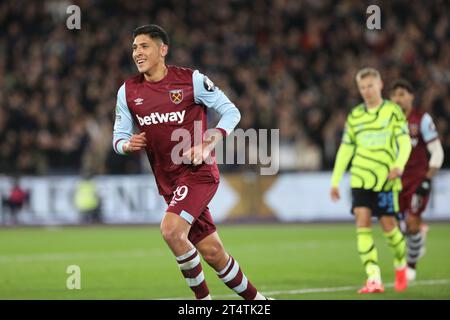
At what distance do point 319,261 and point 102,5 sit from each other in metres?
15.7

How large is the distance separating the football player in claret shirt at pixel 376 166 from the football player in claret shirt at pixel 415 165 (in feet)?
3.72

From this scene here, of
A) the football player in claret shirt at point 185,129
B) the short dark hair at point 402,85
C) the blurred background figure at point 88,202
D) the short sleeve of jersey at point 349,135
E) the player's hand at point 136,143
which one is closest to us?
the player's hand at point 136,143

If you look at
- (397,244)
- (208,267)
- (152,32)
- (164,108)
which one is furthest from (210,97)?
(208,267)

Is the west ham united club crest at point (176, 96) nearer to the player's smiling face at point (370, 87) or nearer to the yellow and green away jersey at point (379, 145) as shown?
the player's smiling face at point (370, 87)

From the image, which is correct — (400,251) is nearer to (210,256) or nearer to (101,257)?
(210,256)

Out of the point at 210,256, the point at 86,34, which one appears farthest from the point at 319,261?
the point at 86,34

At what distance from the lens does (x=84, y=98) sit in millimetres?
23312

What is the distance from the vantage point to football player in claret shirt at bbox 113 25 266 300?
729 cm

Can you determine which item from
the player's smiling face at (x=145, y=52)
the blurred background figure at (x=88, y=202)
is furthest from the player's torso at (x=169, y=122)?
the blurred background figure at (x=88, y=202)

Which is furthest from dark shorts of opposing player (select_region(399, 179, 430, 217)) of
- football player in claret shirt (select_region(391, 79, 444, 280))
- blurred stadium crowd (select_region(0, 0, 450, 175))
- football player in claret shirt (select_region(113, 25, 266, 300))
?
blurred stadium crowd (select_region(0, 0, 450, 175))

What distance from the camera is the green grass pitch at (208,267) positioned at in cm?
943

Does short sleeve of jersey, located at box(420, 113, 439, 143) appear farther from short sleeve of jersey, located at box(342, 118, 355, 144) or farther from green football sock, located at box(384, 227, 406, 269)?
green football sock, located at box(384, 227, 406, 269)

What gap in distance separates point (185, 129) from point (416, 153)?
4584 mm

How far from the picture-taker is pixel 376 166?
31.3ft
